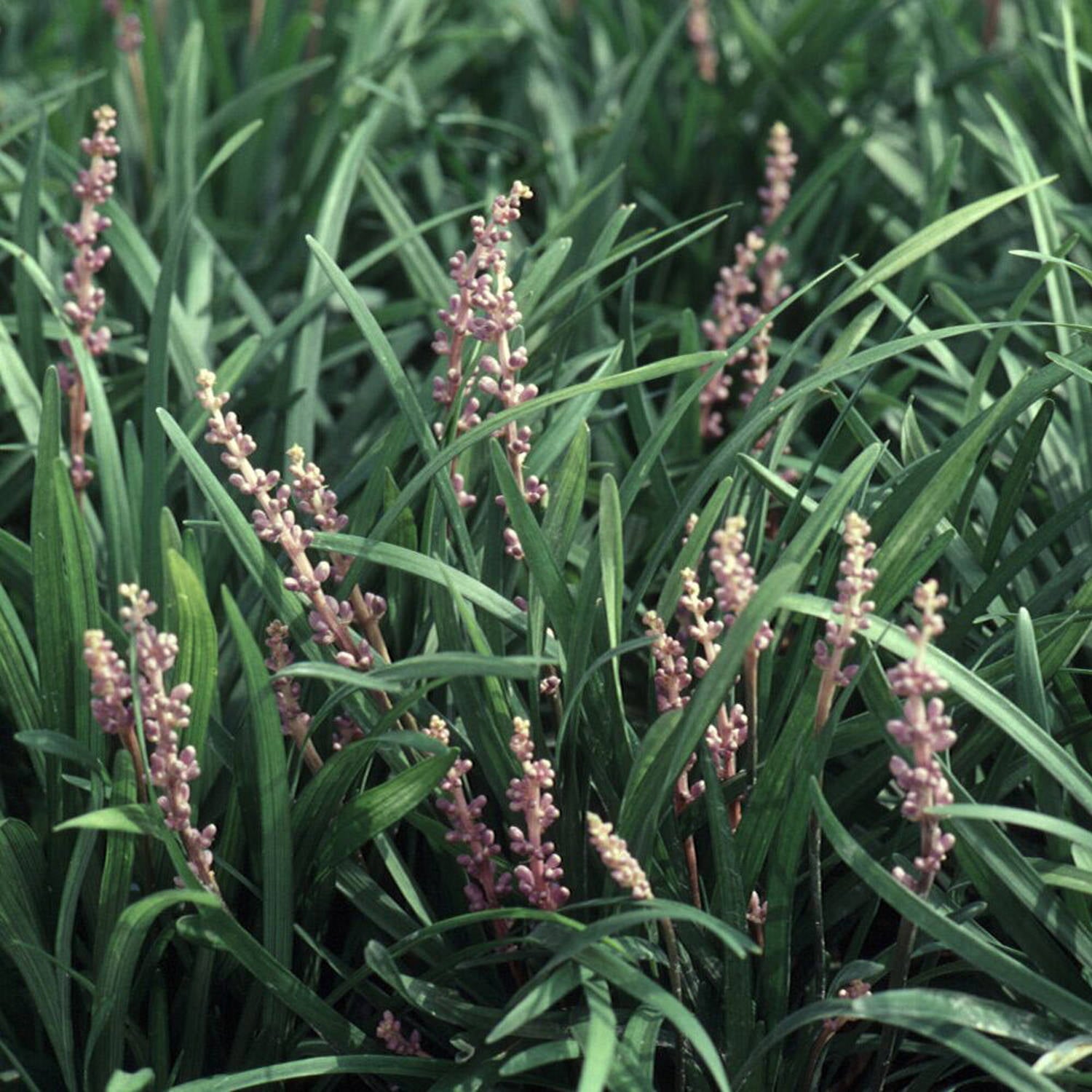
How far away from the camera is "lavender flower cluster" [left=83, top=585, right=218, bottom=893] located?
1.25 meters

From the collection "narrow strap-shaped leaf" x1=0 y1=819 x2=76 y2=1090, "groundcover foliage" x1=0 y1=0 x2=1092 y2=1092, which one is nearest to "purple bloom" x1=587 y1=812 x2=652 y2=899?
"groundcover foliage" x1=0 y1=0 x2=1092 y2=1092

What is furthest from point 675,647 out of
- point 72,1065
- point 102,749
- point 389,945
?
point 72,1065

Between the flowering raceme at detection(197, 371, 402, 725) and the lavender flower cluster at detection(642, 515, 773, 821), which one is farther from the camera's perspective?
the flowering raceme at detection(197, 371, 402, 725)

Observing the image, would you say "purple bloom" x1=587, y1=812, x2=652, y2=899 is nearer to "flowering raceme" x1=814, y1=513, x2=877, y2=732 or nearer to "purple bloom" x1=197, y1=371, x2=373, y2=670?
"flowering raceme" x1=814, y1=513, x2=877, y2=732

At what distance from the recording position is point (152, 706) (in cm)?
129

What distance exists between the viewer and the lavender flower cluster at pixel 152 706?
1.25 meters

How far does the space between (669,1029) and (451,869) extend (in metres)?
0.31

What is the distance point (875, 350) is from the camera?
1.55 meters

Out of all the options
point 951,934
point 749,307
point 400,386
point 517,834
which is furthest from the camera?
point 749,307

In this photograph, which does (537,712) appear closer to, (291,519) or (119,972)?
(291,519)

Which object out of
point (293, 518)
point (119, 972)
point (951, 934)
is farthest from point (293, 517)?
point (951, 934)

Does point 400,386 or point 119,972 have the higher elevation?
point 400,386

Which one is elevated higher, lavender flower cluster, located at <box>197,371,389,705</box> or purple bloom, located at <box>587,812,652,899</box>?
lavender flower cluster, located at <box>197,371,389,705</box>

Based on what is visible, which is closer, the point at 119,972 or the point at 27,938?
the point at 119,972
